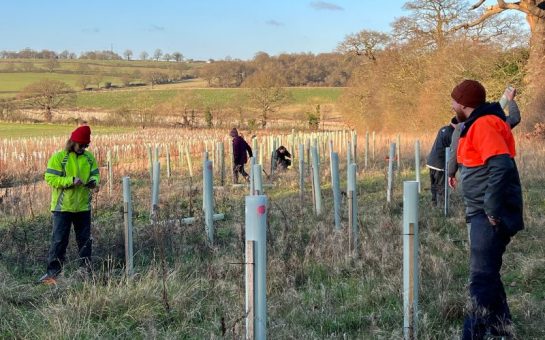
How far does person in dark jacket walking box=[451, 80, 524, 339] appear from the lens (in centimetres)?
423

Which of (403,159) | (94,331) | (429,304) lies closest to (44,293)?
(94,331)

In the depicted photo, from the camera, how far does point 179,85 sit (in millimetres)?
81375

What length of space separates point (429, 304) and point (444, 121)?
84.9 ft

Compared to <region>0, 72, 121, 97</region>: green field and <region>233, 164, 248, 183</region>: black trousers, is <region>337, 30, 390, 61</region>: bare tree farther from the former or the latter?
<region>0, 72, 121, 97</region>: green field

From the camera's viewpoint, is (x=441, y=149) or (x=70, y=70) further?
(x=70, y=70)

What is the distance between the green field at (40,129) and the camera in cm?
4988

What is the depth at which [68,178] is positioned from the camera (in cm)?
692

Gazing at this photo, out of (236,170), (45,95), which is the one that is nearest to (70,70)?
(45,95)

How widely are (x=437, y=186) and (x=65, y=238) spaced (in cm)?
614

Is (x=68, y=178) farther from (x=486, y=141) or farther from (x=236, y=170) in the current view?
(x=236, y=170)

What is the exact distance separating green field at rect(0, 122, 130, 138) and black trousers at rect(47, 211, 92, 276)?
43.9 metres

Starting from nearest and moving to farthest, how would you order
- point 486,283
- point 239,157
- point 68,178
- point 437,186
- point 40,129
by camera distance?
point 486,283
point 68,178
point 437,186
point 239,157
point 40,129

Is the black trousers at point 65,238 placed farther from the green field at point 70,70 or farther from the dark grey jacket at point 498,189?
the green field at point 70,70

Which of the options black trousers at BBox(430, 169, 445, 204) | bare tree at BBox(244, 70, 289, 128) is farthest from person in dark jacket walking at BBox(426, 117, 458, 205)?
bare tree at BBox(244, 70, 289, 128)
